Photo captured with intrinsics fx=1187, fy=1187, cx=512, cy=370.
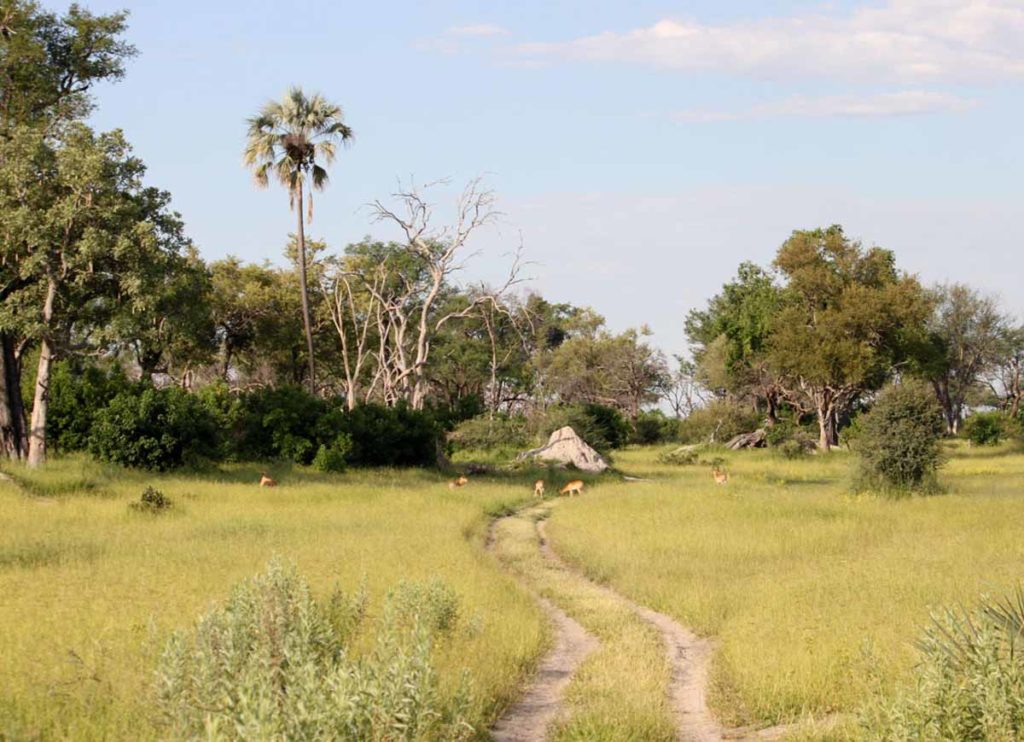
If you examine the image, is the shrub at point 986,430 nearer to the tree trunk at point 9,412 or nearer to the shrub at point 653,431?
the shrub at point 653,431

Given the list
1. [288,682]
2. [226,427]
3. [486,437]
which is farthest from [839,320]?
[288,682]

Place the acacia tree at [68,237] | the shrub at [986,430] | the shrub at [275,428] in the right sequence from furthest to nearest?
the shrub at [986,430], the shrub at [275,428], the acacia tree at [68,237]

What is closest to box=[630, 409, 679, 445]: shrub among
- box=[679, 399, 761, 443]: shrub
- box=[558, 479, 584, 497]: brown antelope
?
box=[679, 399, 761, 443]: shrub

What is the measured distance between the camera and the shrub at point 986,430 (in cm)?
6525

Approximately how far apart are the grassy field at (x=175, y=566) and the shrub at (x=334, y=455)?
133cm

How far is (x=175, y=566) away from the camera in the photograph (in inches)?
694

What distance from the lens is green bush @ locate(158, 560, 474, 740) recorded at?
693 cm

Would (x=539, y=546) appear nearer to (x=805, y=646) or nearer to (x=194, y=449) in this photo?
(x=805, y=646)

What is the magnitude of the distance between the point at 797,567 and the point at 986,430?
170 ft

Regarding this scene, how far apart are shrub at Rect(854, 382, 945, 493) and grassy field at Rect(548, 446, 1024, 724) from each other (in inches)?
40.3

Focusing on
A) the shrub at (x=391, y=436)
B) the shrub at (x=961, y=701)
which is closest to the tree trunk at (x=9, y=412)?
the shrub at (x=391, y=436)

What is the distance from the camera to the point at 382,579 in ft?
54.9

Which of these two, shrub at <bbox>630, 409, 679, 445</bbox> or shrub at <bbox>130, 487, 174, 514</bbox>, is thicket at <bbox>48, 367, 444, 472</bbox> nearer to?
shrub at <bbox>130, 487, 174, 514</bbox>

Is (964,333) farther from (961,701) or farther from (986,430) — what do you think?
(961,701)
